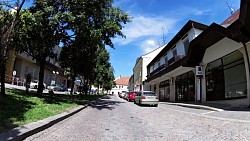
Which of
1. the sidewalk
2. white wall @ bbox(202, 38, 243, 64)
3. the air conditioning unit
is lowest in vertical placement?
the sidewalk

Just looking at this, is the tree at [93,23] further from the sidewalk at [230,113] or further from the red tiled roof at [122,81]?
the red tiled roof at [122,81]

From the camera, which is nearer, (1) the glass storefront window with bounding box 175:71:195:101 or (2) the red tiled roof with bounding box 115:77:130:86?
(1) the glass storefront window with bounding box 175:71:195:101

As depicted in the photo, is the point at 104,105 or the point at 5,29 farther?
the point at 104,105

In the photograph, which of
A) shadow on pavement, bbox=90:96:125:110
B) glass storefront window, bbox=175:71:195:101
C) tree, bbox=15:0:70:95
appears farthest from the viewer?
glass storefront window, bbox=175:71:195:101

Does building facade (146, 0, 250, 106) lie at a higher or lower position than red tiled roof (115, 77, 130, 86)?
lower

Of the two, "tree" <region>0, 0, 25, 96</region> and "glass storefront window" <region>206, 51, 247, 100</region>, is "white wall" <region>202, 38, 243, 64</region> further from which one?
"tree" <region>0, 0, 25, 96</region>

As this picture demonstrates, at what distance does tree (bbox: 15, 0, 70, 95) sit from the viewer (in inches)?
552

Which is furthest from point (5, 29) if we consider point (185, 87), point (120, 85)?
point (120, 85)

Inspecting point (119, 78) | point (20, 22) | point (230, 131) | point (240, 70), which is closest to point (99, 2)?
point (20, 22)

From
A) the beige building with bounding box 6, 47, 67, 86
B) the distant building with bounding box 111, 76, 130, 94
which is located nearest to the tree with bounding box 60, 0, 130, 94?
the beige building with bounding box 6, 47, 67, 86

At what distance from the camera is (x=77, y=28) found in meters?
15.8

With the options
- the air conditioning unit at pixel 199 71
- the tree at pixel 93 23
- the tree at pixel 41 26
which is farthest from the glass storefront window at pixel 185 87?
the tree at pixel 41 26

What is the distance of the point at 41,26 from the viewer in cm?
1421

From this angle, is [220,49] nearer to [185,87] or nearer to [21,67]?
[185,87]
